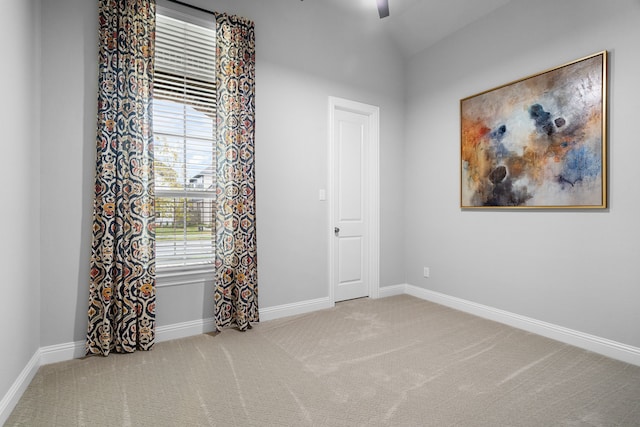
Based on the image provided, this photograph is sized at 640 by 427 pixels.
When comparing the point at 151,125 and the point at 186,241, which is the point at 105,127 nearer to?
the point at 151,125

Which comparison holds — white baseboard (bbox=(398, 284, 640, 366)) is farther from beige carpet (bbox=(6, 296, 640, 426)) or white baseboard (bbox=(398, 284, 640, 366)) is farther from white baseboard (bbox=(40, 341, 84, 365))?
white baseboard (bbox=(40, 341, 84, 365))

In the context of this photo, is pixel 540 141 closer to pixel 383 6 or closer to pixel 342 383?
pixel 383 6

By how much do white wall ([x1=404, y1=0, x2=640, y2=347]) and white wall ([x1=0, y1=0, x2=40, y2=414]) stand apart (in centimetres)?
366

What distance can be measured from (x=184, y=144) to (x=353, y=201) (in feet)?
6.43

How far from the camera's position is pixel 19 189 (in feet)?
6.38

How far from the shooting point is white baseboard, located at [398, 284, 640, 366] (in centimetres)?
233

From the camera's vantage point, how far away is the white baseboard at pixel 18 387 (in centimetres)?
165

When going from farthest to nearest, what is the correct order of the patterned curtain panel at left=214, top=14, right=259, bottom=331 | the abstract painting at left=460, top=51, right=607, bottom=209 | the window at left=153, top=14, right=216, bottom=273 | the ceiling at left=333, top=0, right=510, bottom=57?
the ceiling at left=333, top=0, right=510, bottom=57, the patterned curtain panel at left=214, top=14, right=259, bottom=331, the window at left=153, top=14, right=216, bottom=273, the abstract painting at left=460, top=51, right=607, bottom=209

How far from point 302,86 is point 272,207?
131 centimetres

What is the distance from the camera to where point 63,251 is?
2.33 meters

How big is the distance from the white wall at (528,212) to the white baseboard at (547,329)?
54mm

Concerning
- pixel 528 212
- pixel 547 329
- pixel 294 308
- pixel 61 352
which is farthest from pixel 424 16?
pixel 61 352

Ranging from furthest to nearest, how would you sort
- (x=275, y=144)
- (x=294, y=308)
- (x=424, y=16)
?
1. (x=424, y=16)
2. (x=294, y=308)
3. (x=275, y=144)

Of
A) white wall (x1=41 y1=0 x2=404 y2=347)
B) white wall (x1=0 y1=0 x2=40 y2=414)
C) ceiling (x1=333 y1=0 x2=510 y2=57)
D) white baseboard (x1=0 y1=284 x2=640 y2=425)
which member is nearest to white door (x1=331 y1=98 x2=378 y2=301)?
white wall (x1=41 y1=0 x2=404 y2=347)
